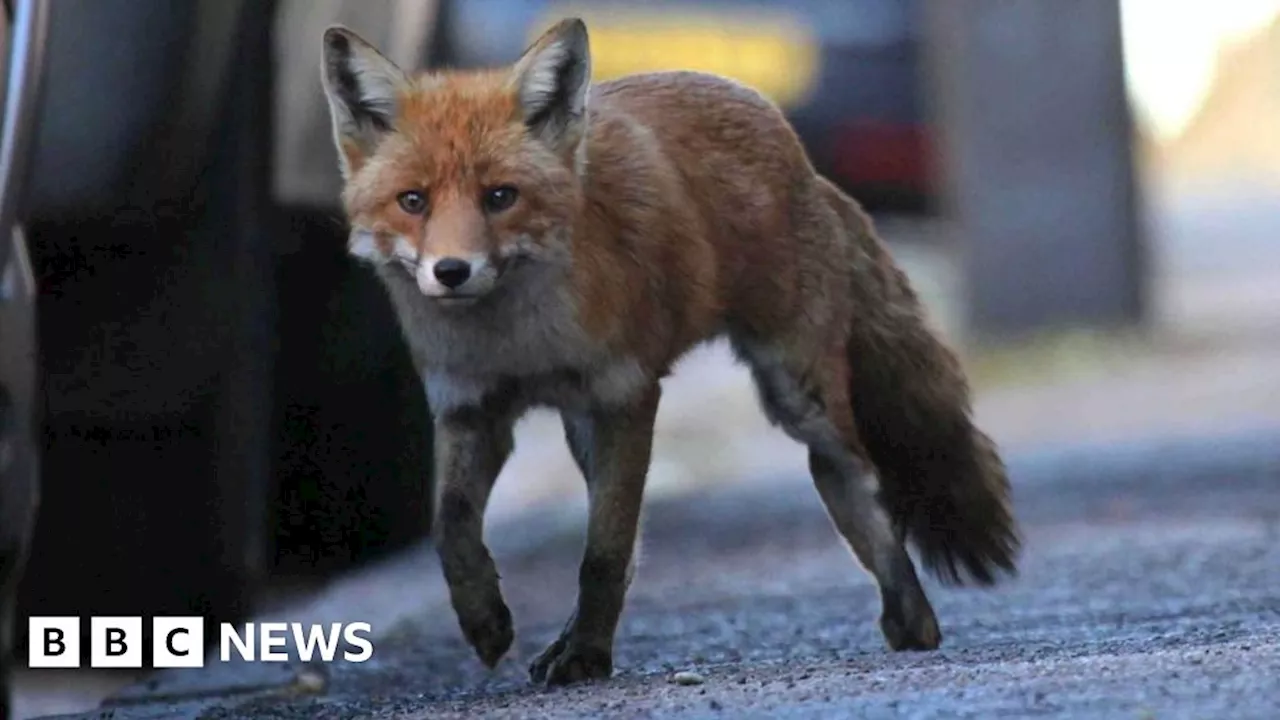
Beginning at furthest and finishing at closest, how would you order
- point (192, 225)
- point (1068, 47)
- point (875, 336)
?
1. point (1068, 47)
2. point (192, 225)
3. point (875, 336)

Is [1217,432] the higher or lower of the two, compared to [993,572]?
lower

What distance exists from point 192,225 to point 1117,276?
270 inches

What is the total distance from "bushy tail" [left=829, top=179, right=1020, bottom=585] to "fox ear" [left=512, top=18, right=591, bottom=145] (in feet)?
3.12

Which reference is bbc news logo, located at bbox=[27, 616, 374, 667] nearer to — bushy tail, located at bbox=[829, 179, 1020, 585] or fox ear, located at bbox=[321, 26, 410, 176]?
bushy tail, located at bbox=[829, 179, 1020, 585]

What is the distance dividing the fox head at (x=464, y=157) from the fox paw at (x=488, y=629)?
510mm

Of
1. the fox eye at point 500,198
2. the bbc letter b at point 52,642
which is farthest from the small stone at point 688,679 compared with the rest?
the bbc letter b at point 52,642

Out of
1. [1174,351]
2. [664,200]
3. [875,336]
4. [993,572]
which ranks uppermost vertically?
[664,200]

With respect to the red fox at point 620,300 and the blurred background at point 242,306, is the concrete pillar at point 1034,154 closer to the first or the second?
the blurred background at point 242,306

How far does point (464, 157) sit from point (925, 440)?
1.31 meters

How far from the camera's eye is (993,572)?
193 inches

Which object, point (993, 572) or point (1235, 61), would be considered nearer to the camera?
Result: point (993, 572)

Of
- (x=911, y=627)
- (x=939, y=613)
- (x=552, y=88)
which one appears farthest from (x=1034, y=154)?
(x=552, y=88)

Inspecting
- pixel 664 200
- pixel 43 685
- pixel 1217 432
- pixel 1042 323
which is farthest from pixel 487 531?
pixel 1042 323

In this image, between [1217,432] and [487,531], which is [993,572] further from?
[1217,432]
